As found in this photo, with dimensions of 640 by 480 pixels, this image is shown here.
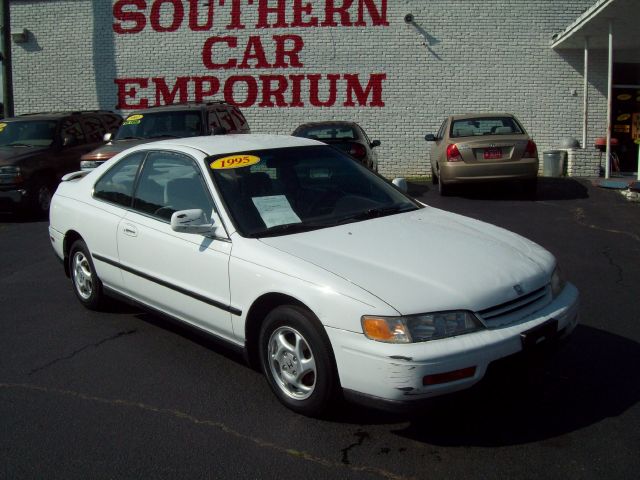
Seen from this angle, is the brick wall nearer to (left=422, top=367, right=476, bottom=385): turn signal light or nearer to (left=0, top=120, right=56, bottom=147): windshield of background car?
(left=0, top=120, right=56, bottom=147): windshield of background car

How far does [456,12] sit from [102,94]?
8.98 meters

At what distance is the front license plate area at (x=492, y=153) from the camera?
1150 cm

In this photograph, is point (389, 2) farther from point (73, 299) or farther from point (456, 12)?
point (73, 299)

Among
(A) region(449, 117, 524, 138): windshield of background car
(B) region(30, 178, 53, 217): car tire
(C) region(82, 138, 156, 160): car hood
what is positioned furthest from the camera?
(A) region(449, 117, 524, 138): windshield of background car

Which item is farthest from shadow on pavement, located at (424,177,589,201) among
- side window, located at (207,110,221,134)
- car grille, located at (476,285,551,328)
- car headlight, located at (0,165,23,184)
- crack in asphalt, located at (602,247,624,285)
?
car grille, located at (476,285,551,328)

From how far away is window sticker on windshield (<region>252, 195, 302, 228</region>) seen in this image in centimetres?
428

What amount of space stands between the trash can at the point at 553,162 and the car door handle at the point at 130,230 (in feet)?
38.8

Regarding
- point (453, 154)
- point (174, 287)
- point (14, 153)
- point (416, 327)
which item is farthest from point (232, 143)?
point (14, 153)

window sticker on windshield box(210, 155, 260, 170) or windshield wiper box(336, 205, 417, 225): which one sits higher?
window sticker on windshield box(210, 155, 260, 170)

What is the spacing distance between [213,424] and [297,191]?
162cm

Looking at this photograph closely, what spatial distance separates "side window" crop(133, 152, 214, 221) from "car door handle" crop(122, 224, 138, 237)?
0.14 metres

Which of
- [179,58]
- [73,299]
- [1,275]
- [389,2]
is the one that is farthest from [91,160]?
[389,2]

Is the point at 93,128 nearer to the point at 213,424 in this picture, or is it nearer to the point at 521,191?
the point at 521,191

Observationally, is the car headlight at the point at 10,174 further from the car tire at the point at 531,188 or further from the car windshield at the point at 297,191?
the car tire at the point at 531,188
